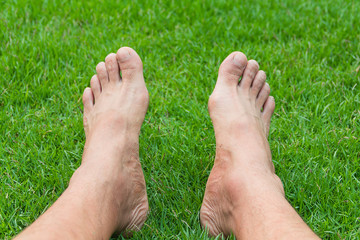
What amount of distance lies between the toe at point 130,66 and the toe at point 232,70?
424 mm

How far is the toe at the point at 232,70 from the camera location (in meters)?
2.34

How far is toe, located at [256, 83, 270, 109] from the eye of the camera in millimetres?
2393

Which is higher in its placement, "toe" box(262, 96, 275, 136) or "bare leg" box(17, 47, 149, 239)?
"bare leg" box(17, 47, 149, 239)

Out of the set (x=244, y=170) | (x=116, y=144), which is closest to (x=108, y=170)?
(x=116, y=144)

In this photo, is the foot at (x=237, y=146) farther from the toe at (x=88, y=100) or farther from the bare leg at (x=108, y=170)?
the toe at (x=88, y=100)

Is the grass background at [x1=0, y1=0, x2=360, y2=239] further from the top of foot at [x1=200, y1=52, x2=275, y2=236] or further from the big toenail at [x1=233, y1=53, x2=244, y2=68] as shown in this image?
the big toenail at [x1=233, y1=53, x2=244, y2=68]

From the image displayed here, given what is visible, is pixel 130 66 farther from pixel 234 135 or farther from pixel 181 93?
pixel 234 135

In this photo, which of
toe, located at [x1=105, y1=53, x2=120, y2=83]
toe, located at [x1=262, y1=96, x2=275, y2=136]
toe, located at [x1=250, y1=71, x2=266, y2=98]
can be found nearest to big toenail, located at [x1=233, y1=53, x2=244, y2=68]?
toe, located at [x1=250, y1=71, x2=266, y2=98]

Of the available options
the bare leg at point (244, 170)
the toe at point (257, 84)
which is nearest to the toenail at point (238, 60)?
the bare leg at point (244, 170)

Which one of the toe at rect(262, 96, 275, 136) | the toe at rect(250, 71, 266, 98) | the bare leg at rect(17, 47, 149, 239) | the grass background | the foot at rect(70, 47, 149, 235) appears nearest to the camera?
the bare leg at rect(17, 47, 149, 239)

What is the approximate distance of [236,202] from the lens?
1.79 m

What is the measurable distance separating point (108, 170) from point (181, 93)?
886 mm

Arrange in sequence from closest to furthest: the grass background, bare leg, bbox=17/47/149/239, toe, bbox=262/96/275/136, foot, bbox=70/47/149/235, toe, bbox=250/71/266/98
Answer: bare leg, bbox=17/47/149/239 → foot, bbox=70/47/149/235 → the grass background → toe, bbox=262/96/275/136 → toe, bbox=250/71/266/98

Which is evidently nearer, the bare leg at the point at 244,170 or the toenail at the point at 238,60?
the bare leg at the point at 244,170
